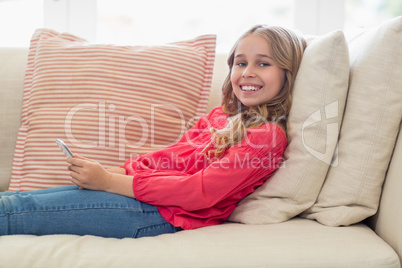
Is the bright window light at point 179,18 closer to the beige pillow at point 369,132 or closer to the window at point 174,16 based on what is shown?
the window at point 174,16

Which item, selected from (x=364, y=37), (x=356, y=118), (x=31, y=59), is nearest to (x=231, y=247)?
(x=356, y=118)

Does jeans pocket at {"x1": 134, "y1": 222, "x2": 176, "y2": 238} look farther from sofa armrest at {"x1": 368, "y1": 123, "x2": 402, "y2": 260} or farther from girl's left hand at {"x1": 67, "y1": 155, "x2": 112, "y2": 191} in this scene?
sofa armrest at {"x1": 368, "y1": 123, "x2": 402, "y2": 260}

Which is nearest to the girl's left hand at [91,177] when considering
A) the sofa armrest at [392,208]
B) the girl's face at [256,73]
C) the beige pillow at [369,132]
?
the girl's face at [256,73]

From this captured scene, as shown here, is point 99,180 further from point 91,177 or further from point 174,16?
point 174,16

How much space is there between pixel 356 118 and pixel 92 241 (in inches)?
27.4

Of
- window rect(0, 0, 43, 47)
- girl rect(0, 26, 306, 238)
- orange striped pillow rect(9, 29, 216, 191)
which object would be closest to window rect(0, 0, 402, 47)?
window rect(0, 0, 43, 47)

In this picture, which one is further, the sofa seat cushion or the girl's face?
the girl's face

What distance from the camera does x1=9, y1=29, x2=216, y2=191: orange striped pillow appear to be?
4.56ft

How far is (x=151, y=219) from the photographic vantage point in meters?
1.09

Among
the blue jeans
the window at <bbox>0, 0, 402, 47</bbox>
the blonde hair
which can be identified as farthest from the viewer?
the window at <bbox>0, 0, 402, 47</bbox>

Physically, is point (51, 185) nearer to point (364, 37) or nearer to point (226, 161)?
point (226, 161)

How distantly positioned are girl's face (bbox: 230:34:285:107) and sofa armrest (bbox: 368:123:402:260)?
34 centimetres

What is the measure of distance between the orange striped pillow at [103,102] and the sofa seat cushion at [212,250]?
43 centimetres

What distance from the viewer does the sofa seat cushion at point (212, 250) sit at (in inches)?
35.9
